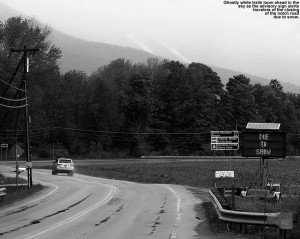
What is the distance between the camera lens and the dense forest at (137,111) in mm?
90688

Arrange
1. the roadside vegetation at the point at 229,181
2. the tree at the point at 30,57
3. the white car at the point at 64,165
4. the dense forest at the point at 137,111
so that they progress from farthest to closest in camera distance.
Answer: the dense forest at the point at 137,111
the tree at the point at 30,57
the white car at the point at 64,165
the roadside vegetation at the point at 229,181

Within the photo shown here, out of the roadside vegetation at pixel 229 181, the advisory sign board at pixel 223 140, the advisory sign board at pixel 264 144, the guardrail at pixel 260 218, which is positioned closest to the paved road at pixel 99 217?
the guardrail at pixel 260 218

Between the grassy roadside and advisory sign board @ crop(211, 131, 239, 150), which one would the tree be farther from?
advisory sign board @ crop(211, 131, 239, 150)

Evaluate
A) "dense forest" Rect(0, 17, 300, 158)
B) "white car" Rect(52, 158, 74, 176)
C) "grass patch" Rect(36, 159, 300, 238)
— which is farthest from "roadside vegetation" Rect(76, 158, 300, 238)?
"dense forest" Rect(0, 17, 300, 158)

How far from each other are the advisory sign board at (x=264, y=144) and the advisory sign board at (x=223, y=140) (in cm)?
2050

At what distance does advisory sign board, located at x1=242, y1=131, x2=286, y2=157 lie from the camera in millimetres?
26109

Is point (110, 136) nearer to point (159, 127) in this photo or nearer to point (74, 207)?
point (159, 127)

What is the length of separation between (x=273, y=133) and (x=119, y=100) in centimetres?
7809

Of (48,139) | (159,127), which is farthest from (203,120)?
(48,139)

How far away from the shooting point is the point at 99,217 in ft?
64.4

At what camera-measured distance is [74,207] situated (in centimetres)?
2375

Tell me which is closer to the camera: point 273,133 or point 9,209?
point 9,209

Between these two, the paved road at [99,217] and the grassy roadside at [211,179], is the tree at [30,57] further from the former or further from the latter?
the paved road at [99,217]

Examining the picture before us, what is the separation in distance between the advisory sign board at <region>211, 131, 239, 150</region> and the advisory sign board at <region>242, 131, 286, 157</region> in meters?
20.5
